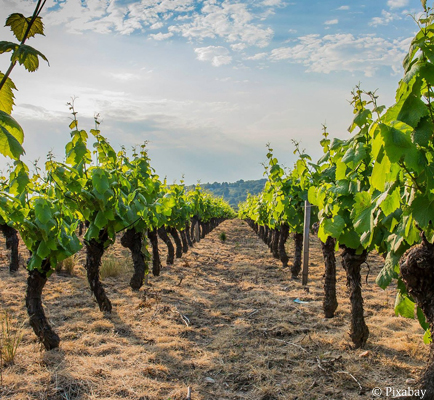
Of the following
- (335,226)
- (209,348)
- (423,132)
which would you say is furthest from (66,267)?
(423,132)

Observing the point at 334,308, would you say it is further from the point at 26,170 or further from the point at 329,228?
the point at 26,170

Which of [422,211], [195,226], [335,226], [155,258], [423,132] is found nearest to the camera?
[423,132]

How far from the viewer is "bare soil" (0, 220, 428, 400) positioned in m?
3.56

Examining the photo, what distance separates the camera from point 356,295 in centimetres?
444

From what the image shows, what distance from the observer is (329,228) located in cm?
385

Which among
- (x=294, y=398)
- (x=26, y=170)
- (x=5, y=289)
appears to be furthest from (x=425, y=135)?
(x=5, y=289)

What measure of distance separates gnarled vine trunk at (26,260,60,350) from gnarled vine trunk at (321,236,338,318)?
4169 mm

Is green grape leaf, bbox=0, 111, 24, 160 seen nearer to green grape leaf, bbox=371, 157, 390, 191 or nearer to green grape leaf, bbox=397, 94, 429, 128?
green grape leaf, bbox=371, 157, 390, 191

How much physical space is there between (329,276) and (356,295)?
1184mm

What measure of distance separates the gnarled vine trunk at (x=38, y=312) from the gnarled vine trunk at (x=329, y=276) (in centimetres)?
417

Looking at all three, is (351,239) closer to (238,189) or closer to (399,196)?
(399,196)

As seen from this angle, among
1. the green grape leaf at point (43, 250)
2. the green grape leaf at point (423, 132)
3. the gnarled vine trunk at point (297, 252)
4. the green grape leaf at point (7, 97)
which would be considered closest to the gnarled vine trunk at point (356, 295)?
the green grape leaf at point (423, 132)

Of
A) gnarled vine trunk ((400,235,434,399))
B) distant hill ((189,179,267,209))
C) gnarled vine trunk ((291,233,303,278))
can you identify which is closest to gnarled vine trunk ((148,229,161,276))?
gnarled vine trunk ((291,233,303,278))

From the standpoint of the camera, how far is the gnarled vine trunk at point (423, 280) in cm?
241
